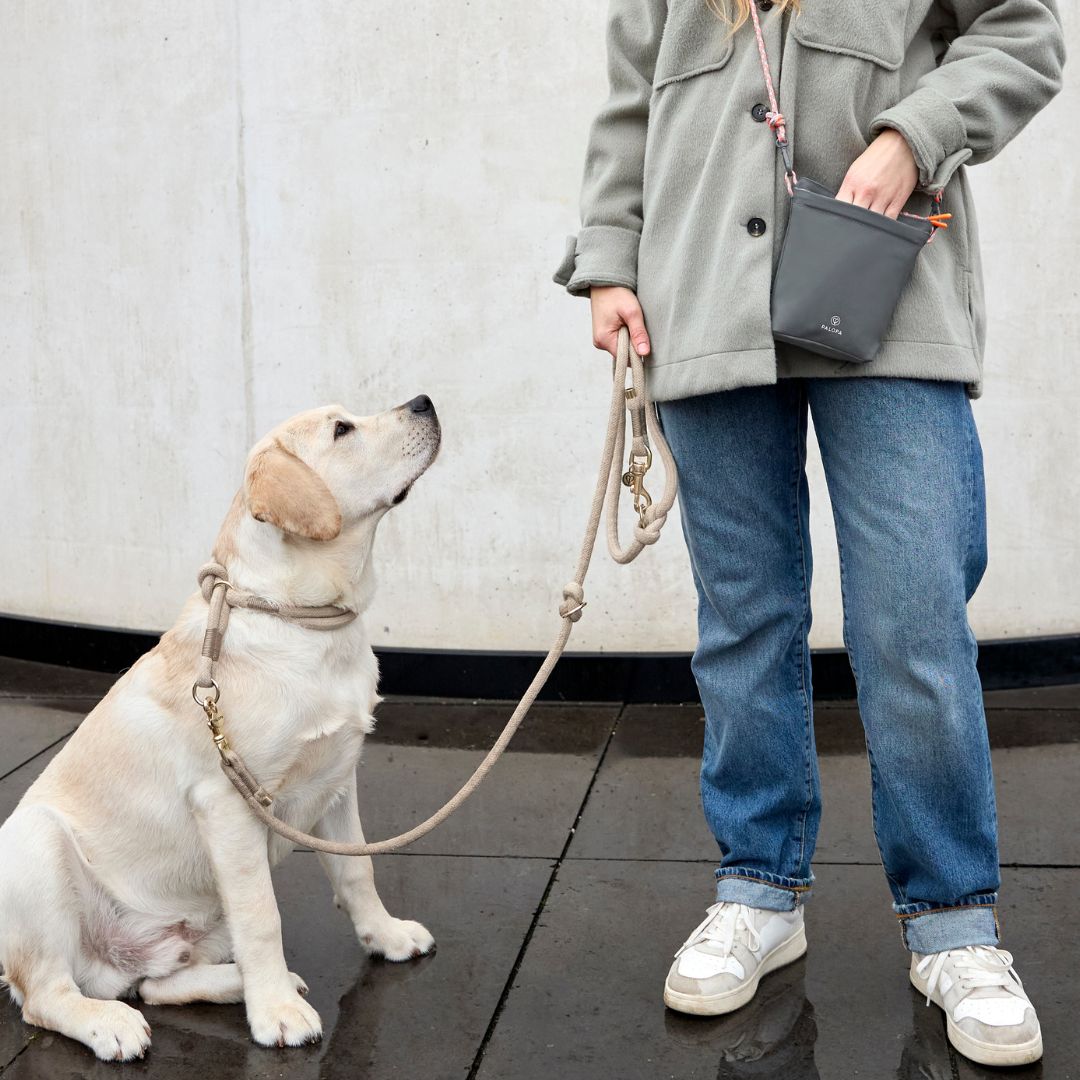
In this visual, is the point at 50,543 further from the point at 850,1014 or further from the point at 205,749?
the point at 850,1014

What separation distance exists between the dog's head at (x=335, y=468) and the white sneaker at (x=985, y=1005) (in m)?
1.47

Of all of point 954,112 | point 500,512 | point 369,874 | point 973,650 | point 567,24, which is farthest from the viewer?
point 500,512

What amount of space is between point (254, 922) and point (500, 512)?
2431 mm

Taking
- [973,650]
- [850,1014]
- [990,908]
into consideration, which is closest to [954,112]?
[973,650]

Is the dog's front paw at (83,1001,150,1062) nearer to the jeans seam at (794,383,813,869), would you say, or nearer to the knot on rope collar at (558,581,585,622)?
the knot on rope collar at (558,581,585,622)

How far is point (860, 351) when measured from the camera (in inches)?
89.1

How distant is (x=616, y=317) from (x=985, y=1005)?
1.47m

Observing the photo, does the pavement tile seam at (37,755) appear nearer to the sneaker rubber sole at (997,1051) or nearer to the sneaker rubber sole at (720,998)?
the sneaker rubber sole at (720,998)

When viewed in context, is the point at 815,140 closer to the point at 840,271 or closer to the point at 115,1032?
the point at 840,271

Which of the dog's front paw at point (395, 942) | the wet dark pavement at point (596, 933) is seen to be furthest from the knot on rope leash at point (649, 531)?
the dog's front paw at point (395, 942)

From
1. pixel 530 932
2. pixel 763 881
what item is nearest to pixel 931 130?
pixel 763 881

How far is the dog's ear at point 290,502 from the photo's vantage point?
104 inches

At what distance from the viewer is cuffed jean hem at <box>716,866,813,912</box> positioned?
274 cm

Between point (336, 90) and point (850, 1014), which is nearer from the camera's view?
point (850, 1014)
